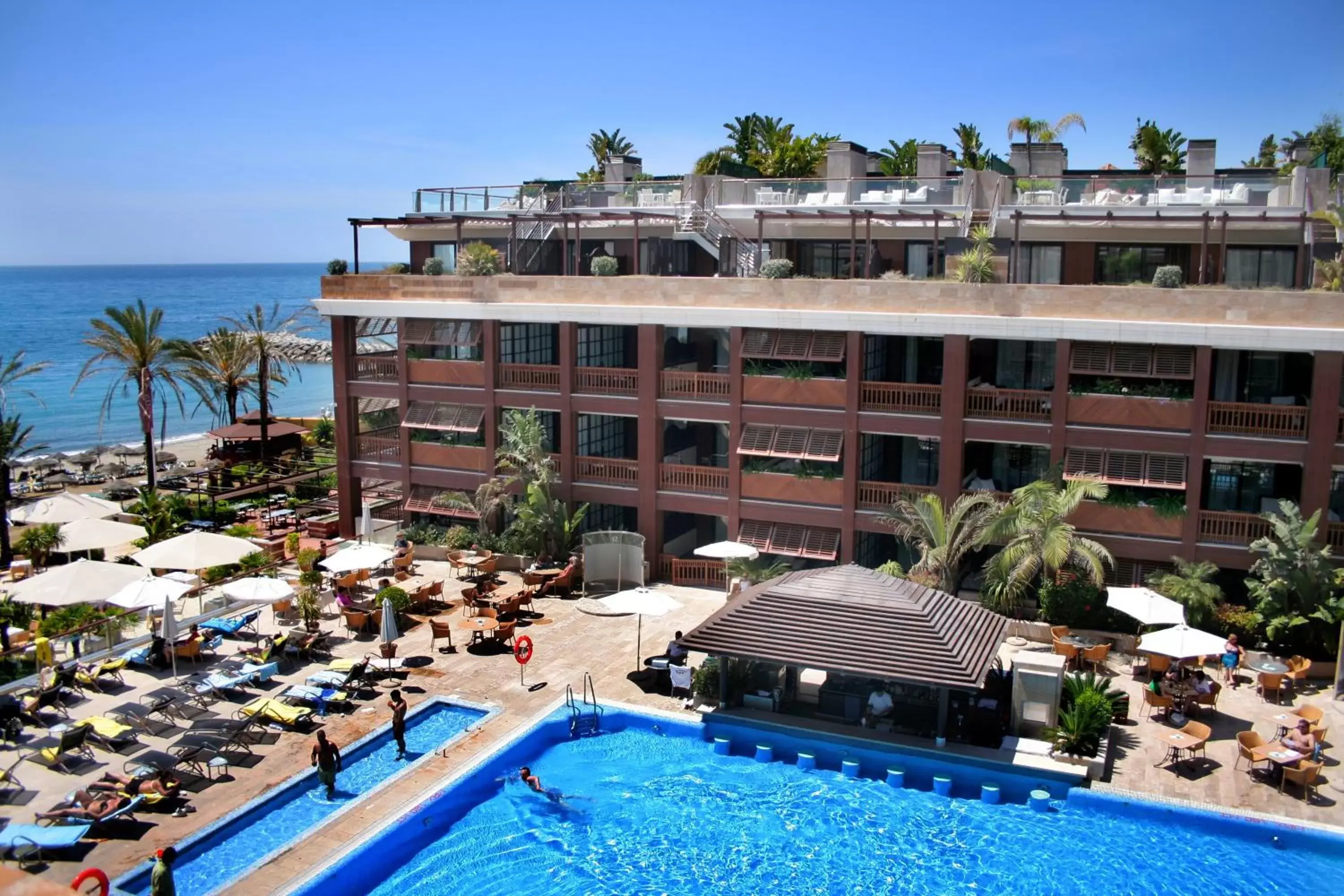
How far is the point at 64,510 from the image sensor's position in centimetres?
3391

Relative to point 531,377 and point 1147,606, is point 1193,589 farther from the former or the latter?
point 531,377

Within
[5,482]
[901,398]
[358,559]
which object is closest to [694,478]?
[901,398]

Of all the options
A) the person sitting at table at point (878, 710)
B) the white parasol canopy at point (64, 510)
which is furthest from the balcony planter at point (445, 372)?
the person sitting at table at point (878, 710)

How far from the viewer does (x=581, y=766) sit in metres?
22.5

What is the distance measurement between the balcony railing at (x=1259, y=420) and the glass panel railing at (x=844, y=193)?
1184cm

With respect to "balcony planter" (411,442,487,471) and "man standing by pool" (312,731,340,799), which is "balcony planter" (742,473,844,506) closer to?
"balcony planter" (411,442,487,471)

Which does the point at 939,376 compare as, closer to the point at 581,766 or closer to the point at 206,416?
the point at 581,766

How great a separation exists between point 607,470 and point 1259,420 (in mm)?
18473

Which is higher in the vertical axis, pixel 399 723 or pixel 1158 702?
pixel 1158 702

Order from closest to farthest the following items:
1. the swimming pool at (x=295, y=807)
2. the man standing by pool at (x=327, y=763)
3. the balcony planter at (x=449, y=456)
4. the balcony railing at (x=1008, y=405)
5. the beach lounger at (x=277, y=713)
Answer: the swimming pool at (x=295, y=807), the man standing by pool at (x=327, y=763), the beach lounger at (x=277, y=713), the balcony railing at (x=1008, y=405), the balcony planter at (x=449, y=456)

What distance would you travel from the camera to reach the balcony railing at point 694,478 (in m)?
33.7

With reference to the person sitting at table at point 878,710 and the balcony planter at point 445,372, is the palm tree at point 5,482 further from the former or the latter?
the person sitting at table at point 878,710

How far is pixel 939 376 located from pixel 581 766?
61.7 feet

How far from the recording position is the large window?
32969mm
